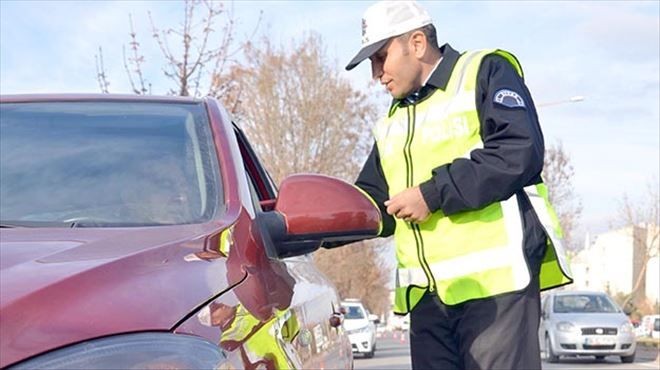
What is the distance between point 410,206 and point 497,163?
0.31 metres

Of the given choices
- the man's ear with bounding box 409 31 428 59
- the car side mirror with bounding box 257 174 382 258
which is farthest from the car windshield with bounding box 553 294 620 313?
the car side mirror with bounding box 257 174 382 258

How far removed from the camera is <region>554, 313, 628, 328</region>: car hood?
64.1 feet

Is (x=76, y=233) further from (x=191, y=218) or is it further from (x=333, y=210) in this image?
(x=333, y=210)

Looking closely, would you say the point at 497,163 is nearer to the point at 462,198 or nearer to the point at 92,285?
the point at 462,198

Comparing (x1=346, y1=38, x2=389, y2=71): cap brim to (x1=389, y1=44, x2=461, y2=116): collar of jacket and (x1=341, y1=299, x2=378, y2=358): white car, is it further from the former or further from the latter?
(x1=341, y1=299, x2=378, y2=358): white car

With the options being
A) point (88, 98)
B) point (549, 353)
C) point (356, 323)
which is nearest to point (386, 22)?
point (88, 98)

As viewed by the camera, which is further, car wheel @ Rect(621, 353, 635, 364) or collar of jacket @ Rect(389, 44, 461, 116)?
car wheel @ Rect(621, 353, 635, 364)

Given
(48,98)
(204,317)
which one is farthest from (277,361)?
(48,98)

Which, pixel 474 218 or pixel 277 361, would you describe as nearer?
pixel 277 361

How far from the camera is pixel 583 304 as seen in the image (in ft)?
67.5

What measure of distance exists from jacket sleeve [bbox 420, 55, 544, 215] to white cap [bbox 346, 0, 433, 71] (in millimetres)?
352

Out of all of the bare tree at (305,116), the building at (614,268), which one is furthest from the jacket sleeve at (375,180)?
the building at (614,268)

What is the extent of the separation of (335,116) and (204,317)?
96.4 feet

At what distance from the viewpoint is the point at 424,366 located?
350cm
